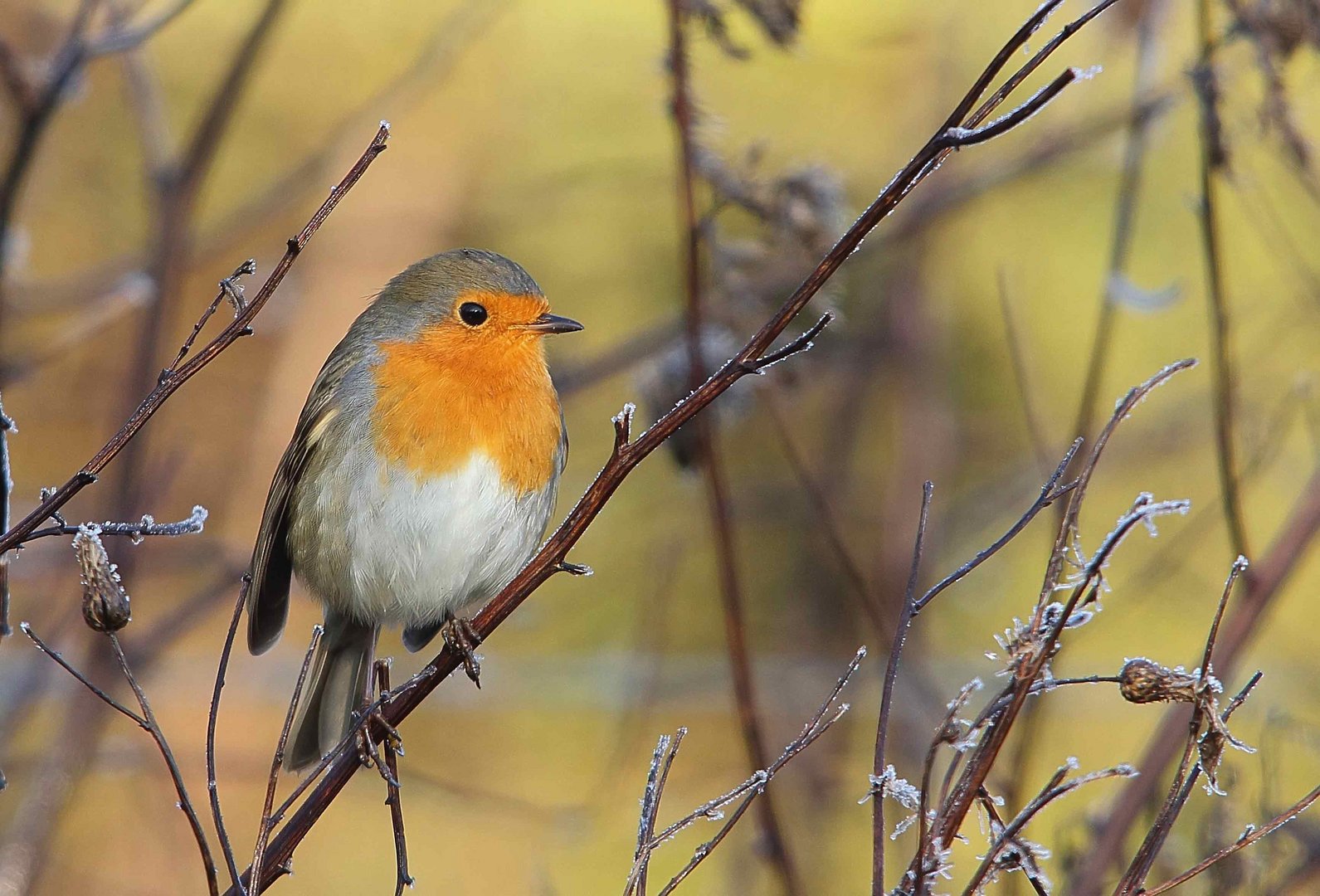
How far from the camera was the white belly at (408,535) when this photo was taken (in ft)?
9.41

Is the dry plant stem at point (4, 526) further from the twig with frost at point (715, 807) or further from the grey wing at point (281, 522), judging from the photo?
the grey wing at point (281, 522)

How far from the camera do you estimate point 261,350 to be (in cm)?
637

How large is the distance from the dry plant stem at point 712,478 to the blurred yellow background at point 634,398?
5.87 feet

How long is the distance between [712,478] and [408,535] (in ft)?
2.34

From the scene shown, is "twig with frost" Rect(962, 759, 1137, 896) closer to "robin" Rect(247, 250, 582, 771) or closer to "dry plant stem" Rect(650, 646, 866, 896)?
"dry plant stem" Rect(650, 646, 866, 896)

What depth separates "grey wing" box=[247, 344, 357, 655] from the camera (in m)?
2.99

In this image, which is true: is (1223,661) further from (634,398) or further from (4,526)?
(634,398)

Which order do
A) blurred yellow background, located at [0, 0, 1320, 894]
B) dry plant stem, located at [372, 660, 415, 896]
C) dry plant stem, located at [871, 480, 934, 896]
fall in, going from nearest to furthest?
dry plant stem, located at [871, 480, 934, 896] → dry plant stem, located at [372, 660, 415, 896] → blurred yellow background, located at [0, 0, 1320, 894]

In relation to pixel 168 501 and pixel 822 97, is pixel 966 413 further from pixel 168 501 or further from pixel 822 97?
pixel 168 501

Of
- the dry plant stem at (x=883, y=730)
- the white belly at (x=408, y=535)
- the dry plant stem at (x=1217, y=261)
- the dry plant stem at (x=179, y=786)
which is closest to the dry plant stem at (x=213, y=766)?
the dry plant stem at (x=179, y=786)

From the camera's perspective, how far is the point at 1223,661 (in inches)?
96.4

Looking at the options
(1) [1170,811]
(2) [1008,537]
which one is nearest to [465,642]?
(2) [1008,537]

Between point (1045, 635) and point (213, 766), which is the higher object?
point (213, 766)

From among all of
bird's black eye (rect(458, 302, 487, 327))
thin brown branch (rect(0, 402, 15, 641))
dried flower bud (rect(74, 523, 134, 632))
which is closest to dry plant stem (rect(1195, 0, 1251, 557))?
bird's black eye (rect(458, 302, 487, 327))
